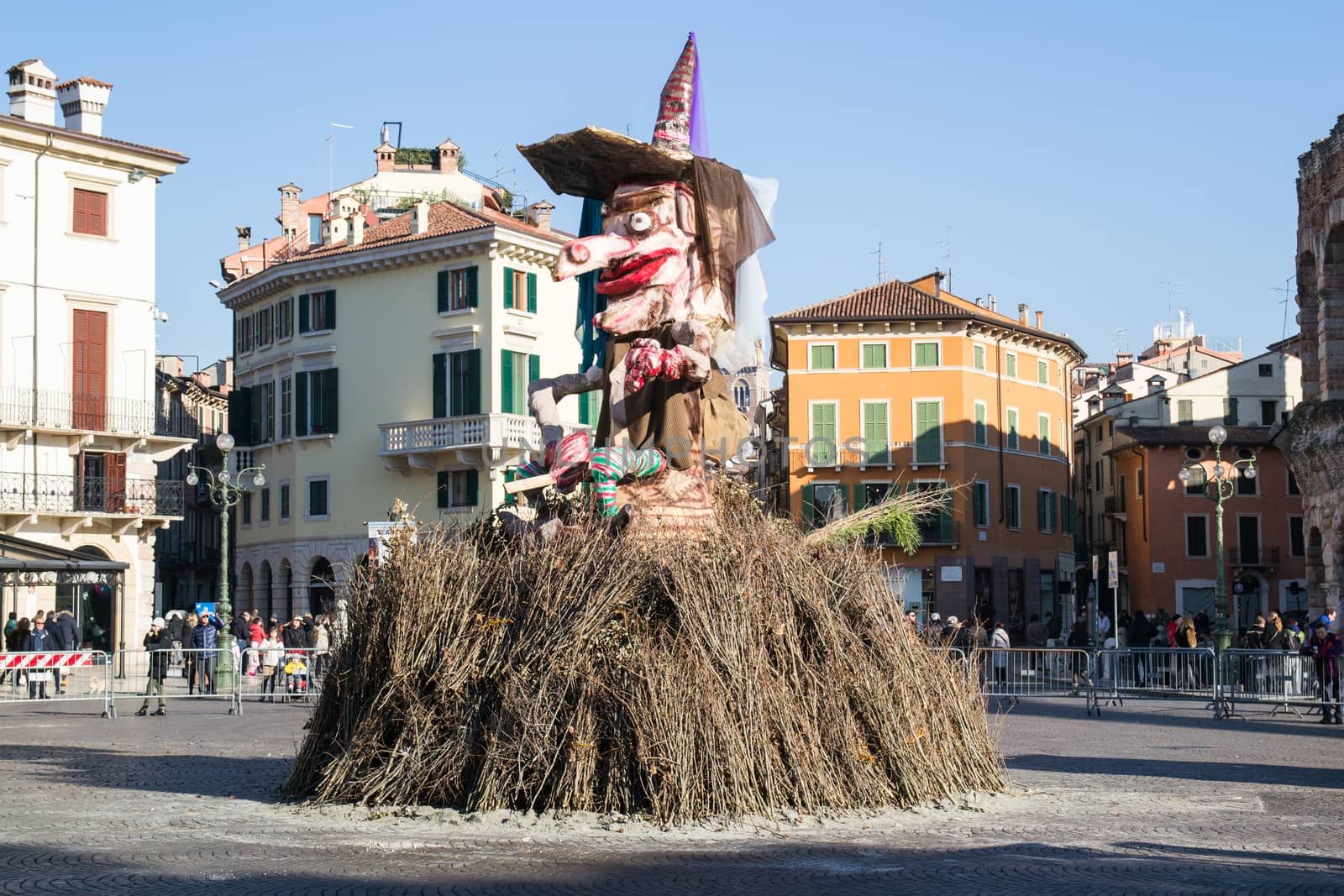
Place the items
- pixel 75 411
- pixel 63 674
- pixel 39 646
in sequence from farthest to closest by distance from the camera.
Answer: pixel 75 411, pixel 63 674, pixel 39 646

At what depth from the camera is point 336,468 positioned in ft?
167

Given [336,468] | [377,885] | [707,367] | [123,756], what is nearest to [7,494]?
[336,468]

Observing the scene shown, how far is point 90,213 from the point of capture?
40.7 m

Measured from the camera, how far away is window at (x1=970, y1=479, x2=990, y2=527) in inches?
2295

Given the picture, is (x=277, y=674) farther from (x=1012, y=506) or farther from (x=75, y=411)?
(x=1012, y=506)

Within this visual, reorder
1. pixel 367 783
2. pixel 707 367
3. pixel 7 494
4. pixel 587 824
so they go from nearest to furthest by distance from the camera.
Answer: pixel 587 824
pixel 367 783
pixel 707 367
pixel 7 494

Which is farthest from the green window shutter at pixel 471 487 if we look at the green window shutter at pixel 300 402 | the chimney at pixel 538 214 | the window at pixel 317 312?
the chimney at pixel 538 214

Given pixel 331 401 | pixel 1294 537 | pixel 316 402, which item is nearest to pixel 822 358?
pixel 331 401

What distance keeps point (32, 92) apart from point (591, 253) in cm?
3289

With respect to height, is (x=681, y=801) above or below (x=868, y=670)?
below

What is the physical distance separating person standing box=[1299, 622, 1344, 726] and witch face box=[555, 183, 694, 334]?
13.4m

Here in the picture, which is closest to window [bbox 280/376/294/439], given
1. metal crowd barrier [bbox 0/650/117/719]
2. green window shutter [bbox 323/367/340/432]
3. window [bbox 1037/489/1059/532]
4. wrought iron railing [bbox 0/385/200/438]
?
green window shutter [bbox 323/367/340/432]

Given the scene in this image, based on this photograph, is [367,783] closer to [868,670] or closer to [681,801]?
[681,801]

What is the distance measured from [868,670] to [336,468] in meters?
41.4
